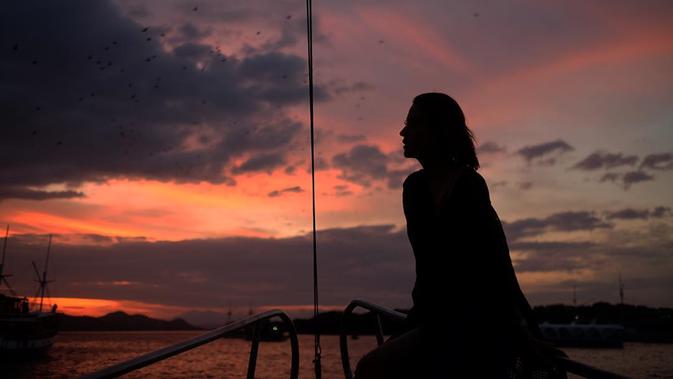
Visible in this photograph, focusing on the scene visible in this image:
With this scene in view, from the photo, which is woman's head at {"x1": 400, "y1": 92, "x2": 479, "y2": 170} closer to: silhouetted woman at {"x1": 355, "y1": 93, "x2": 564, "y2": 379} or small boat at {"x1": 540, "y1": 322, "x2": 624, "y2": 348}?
silhouetted woman at {"x1": 355, "y1": 93, "x2": 564, "y2": 379}

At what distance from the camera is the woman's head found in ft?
8.13

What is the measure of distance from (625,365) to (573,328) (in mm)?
14368

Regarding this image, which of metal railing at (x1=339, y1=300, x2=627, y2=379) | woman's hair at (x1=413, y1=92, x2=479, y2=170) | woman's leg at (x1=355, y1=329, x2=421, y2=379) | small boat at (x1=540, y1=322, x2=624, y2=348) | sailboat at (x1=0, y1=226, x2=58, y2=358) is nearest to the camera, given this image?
metal railing at (x1=339, y1=300, x2=627, y2=379)

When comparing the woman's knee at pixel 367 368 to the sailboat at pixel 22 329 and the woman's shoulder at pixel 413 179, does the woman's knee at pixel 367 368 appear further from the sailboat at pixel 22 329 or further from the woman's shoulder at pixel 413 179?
the sailboat at pixel 22 329

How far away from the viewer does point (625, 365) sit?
12456 cm

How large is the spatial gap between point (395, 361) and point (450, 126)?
103 centimetres

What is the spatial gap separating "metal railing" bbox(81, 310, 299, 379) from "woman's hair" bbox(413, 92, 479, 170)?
128 cm

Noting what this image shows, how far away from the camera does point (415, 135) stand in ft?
8.27

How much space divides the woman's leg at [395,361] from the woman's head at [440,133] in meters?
0.77

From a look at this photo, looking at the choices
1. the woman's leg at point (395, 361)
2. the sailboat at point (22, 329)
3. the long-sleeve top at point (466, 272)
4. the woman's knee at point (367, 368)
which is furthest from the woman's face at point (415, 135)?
the sailboat at point (22, 329)

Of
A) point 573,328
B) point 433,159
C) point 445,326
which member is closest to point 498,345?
point 445,326

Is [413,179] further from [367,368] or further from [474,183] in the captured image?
[367,368]

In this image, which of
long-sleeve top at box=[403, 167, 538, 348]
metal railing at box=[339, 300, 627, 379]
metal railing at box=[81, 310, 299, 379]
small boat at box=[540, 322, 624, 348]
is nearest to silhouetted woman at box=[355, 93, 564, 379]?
long-sleeve top at box=[403, 167, 538, 348]

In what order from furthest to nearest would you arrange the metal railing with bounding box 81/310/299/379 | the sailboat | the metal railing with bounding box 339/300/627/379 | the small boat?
the small boat → the sailboat → the metal railing with bounding box 339/300/627/379 → the metal railing with bounding box 81/310/299/379
